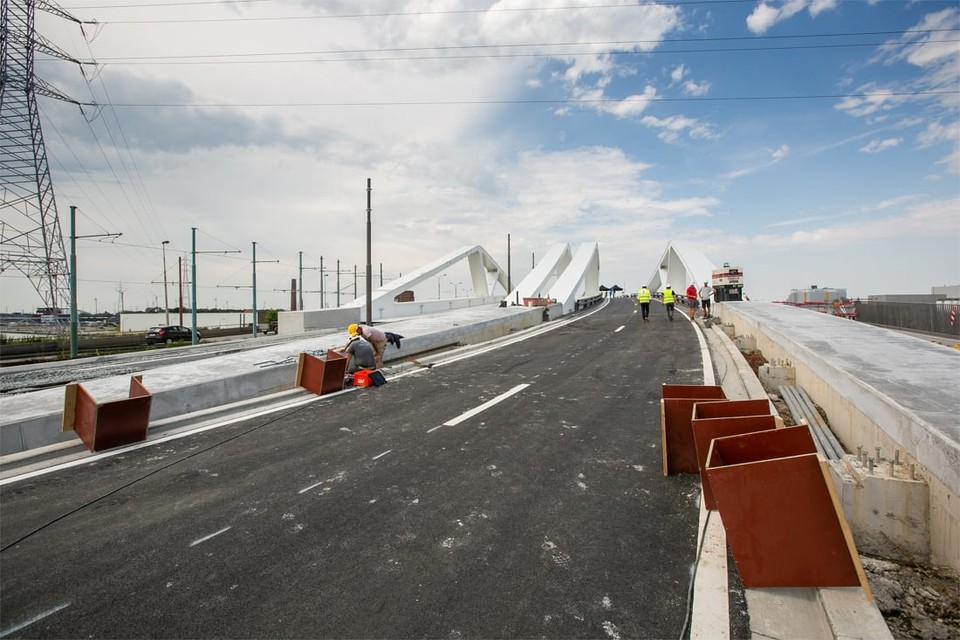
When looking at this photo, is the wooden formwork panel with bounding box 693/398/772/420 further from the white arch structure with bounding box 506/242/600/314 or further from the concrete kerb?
the white arch structure with bounding box 506/242/600/314

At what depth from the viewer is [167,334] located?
113 feet

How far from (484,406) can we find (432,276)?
106ft

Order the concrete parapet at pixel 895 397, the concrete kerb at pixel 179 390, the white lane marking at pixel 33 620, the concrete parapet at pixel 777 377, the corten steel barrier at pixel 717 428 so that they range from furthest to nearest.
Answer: the concrete parapet at pixel 777 377
the concrete kerb at pixel 179 390
the corten steel barrier at pixel 717 428
the concrete parapet at pixel 895 397
the white lane marking at pixel 33 620

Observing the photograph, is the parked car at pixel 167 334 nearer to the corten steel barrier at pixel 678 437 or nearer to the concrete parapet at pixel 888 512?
the corten steel barrier at pixel 678 437

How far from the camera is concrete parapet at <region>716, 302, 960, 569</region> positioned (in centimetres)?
297

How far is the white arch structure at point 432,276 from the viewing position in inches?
1225

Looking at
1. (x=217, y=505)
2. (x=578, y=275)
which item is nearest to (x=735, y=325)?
(x=217, y=505)

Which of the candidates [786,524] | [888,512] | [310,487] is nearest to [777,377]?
[888,512]

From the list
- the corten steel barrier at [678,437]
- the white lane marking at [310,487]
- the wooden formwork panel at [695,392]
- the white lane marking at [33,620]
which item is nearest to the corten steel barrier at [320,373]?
the white lane marking at [310,487]

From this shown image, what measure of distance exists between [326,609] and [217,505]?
6.63 ft

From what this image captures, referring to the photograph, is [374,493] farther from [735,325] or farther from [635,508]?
[735,325]

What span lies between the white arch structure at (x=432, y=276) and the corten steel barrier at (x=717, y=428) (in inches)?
674

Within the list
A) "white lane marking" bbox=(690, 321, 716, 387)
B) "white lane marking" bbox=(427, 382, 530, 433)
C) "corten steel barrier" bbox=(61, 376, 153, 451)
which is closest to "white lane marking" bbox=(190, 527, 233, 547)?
"white lane marking" bbox=(427, 382, 530, 433)

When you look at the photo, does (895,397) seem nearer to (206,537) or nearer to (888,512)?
(888,512)
